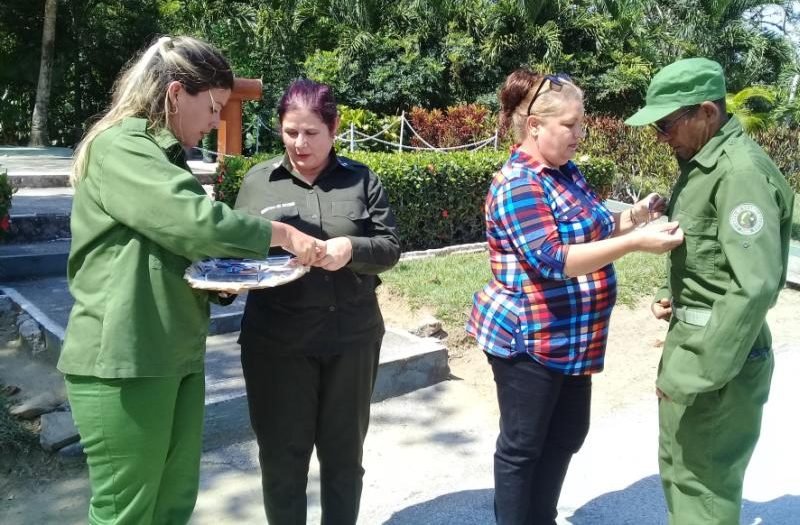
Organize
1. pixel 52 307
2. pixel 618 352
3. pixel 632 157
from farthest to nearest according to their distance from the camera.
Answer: pixel 632 157 < pixel 52 307 < pixel 618 352

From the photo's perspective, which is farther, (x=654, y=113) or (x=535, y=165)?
(x=535, y=165)

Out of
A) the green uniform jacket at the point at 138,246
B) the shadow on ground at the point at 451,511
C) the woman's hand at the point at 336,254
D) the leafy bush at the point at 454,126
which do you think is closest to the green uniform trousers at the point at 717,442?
the shadow on ground at the point at 451,511

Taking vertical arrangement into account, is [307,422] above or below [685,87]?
below

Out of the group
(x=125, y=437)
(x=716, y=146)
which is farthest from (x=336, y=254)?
(x=716, y=146)

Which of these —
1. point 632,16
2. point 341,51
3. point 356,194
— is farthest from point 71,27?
point 356,194

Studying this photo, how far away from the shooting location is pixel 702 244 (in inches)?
82.1

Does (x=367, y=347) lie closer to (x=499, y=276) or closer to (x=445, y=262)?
(x=499, y=276)

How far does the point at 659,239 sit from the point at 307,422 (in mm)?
1277

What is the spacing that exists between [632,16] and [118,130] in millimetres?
19415

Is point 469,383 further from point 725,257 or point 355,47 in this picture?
point 355,47

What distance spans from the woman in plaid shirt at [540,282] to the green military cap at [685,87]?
0.92 ft

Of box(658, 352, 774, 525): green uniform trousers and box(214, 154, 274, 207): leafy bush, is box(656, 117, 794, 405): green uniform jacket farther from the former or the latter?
box(214, 154, 274, 207): leafy bush

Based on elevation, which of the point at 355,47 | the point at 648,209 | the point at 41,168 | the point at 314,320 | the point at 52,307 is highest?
the point at 355,47

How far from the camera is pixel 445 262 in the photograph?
22.8 ft
